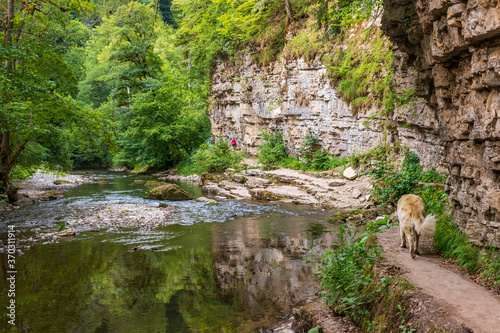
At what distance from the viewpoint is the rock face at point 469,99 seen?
4566 mm

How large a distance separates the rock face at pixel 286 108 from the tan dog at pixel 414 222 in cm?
1140

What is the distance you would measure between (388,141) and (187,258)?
10388 mm

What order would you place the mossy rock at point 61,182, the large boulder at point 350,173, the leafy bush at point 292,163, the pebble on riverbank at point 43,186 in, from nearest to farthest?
the large boulder at point 350,173 < the pebble on riverbank at point 43,186 < the leafy bush at point 292,163 < the mossy rock at point 61,182

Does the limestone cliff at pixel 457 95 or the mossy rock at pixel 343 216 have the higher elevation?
the limestone cliff at pixel 457 95

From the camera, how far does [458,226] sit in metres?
5.82

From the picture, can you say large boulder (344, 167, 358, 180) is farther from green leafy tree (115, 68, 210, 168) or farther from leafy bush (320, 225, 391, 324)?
green leafy tree (115, 68, 210, 168)

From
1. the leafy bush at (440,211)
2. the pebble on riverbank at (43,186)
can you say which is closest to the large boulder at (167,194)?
the pebble on riverbank at (43,186)

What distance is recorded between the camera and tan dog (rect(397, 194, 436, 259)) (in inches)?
220

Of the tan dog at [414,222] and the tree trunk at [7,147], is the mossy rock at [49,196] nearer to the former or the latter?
the tree trunk at [7,147]

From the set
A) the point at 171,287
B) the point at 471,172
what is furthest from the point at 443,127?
the point at 171,287

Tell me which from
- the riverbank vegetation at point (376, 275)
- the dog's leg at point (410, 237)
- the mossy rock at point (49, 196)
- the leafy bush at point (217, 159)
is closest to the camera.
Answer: the riverbank vegetation at point (376, 275)

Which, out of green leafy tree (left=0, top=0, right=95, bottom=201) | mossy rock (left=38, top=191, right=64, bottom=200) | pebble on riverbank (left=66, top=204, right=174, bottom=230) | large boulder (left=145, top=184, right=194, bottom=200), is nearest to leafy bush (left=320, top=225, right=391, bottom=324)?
pebble on riverbank (left=66, top=204, right=174, bottom=230)

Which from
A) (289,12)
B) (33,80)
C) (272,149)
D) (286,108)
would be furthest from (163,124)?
(33,80)

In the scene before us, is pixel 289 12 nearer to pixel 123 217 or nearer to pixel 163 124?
pixel 163 124
